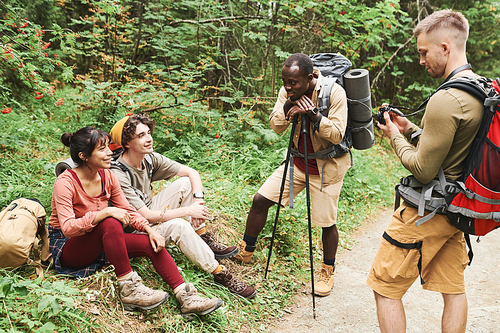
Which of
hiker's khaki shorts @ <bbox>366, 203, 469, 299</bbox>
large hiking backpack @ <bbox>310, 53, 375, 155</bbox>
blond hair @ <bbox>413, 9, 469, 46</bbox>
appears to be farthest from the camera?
large hiking backpack @ <bbox>310, 53, 375, 155</bbox>

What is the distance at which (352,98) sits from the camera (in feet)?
10.8

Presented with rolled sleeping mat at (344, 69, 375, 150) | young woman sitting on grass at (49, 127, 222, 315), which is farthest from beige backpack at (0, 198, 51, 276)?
rolled sleeping mat at (344, 69, 375, 150)

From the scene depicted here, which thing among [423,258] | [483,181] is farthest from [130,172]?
[483,181]

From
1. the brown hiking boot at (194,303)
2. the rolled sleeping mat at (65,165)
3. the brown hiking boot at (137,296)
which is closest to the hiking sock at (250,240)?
the brown hiking boot at (194,303)

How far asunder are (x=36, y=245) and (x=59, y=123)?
5078 mm

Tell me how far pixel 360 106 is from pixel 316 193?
967 millimetres

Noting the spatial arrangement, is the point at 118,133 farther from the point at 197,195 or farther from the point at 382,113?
the point at 382,113

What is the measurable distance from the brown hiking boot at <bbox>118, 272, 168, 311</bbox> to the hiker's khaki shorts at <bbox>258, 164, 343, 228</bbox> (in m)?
1.48

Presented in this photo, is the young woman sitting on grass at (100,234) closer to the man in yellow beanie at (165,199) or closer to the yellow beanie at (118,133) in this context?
the man in yellow beanie at (165,199)

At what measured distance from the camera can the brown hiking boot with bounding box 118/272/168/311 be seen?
8.40ft

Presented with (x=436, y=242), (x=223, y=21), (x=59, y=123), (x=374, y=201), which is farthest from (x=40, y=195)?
(x=374, y=201)

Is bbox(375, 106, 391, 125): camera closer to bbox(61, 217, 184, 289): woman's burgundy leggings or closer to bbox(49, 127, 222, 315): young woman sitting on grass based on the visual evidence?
bbox(49, 127, 222, 315): young woman sitting on grass

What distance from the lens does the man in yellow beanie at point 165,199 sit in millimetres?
3049

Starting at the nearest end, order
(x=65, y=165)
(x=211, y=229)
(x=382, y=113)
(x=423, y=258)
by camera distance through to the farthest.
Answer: (x=423, y=258), (x=382, y=113), (x=65, y=165), (x=211, y=229)
